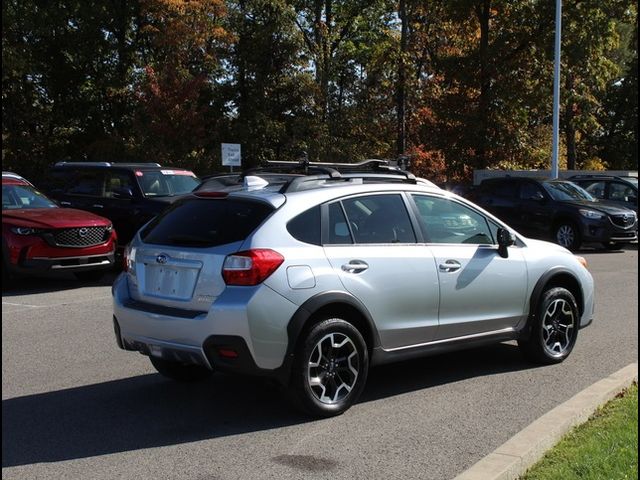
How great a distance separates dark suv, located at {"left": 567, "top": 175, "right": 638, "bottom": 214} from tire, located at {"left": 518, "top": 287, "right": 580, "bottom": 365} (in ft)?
47.4

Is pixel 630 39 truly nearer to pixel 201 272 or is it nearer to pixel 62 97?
pixel 62 97

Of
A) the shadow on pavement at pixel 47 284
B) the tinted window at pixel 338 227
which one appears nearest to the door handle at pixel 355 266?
the tinted window at pixel 338 227

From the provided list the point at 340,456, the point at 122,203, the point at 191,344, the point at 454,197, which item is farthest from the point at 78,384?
the point at 122,203

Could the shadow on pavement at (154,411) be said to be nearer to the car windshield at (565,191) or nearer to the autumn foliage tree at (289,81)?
the car windshield at (565,191)

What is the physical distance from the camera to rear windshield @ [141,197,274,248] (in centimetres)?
535

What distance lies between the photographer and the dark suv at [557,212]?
17.8 meters

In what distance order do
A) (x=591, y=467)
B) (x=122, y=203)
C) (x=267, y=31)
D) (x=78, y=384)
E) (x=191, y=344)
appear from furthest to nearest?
(x=267, y=31)
(x=122, y=203)
(x=78, y=384)
(x=191, y=344)
(x=591, y=467)

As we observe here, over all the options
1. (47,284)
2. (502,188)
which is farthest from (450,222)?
(502,188)

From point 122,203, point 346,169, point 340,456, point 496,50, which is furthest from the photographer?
point 496,50

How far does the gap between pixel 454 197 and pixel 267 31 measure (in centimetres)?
2642

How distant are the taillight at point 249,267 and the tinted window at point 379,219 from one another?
0.87 metres

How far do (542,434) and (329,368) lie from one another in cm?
150

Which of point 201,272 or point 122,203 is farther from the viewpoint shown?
point 122,203

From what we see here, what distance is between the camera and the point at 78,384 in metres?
6.32
